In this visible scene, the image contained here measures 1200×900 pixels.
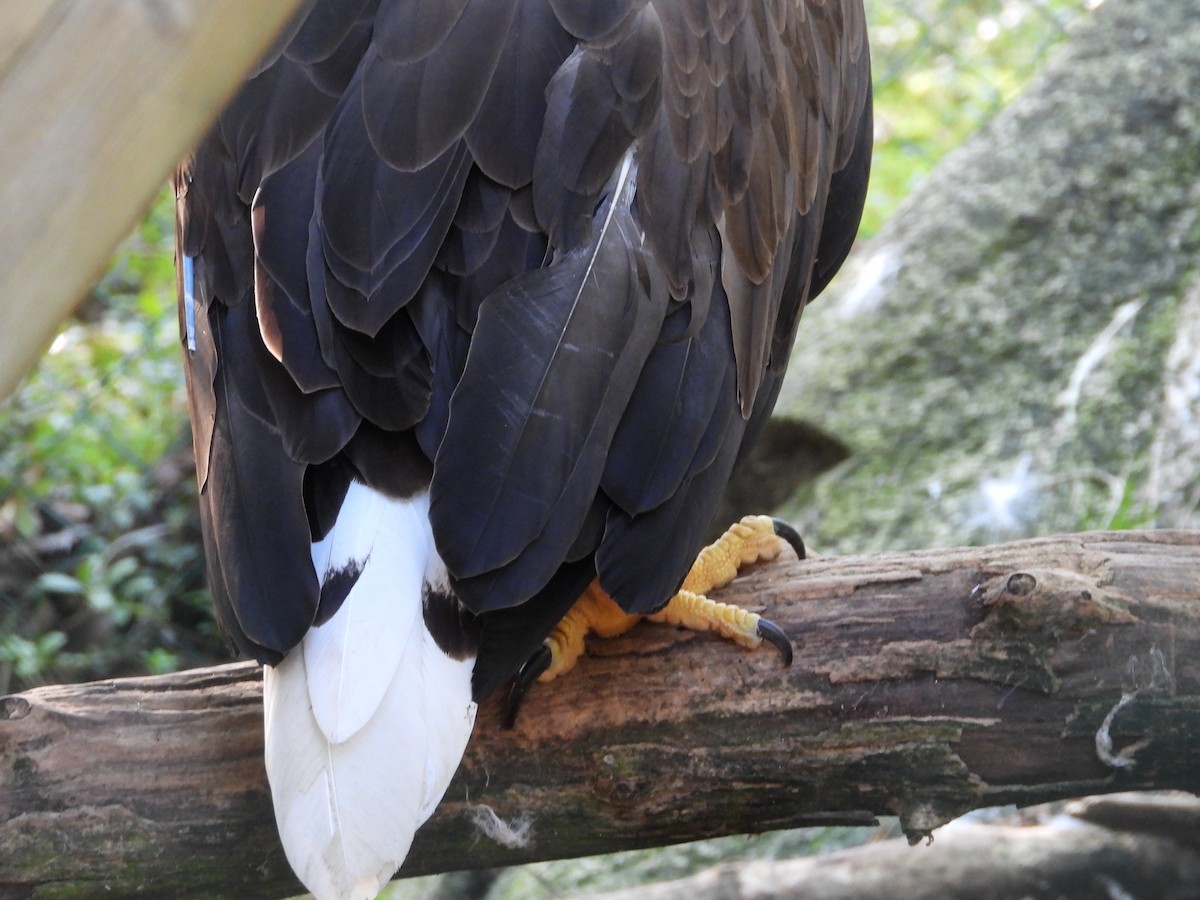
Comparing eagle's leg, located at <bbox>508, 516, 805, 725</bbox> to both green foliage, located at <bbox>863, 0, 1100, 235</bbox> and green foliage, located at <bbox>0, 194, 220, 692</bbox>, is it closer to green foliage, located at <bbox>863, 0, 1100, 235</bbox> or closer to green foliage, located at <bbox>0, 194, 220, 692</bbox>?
green foliage, located at <bbox>0, 194, 220, 692</bbox>

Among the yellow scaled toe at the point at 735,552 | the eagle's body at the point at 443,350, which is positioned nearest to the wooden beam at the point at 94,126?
the eagle's body at the point at 443,350

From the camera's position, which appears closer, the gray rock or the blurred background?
the gray rock

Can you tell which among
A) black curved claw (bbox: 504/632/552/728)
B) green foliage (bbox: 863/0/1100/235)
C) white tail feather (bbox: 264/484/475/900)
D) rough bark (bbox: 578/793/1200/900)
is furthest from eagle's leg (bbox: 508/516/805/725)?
green foliage (bbox: 863/0/1100/235)

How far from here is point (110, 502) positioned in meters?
4.13

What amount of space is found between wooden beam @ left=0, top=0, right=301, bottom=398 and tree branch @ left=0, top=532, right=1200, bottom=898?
1175 millimetres

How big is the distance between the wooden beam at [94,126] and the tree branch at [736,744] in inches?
46.3

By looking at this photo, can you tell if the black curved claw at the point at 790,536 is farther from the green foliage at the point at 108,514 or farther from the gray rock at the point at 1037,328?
the green foliage at the point at 108,514

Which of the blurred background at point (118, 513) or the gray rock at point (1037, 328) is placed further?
the blurred background at point (118, 513)

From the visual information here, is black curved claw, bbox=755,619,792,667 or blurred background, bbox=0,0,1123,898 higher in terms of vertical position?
black curved claw, bbox=755,619,792,667

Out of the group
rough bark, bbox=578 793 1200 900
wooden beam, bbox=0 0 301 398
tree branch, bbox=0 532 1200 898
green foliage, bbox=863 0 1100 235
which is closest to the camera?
wooden beam, bbox=0 0 301 398

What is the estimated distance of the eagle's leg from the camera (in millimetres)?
1887

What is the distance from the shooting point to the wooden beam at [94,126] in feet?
2.43

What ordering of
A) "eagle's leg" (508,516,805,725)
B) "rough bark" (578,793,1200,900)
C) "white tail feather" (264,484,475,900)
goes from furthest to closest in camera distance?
"rough bark" (578,793,1200,900) < "eagle's leg" (508,516,805,725) < "white tail feather" (264,484,475,900)

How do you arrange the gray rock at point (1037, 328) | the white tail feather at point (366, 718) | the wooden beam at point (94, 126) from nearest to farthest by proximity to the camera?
the wooden beam at point (94, 126) < the white tail feather at point (366, 718) < the gray rock at point (1037, 328)
